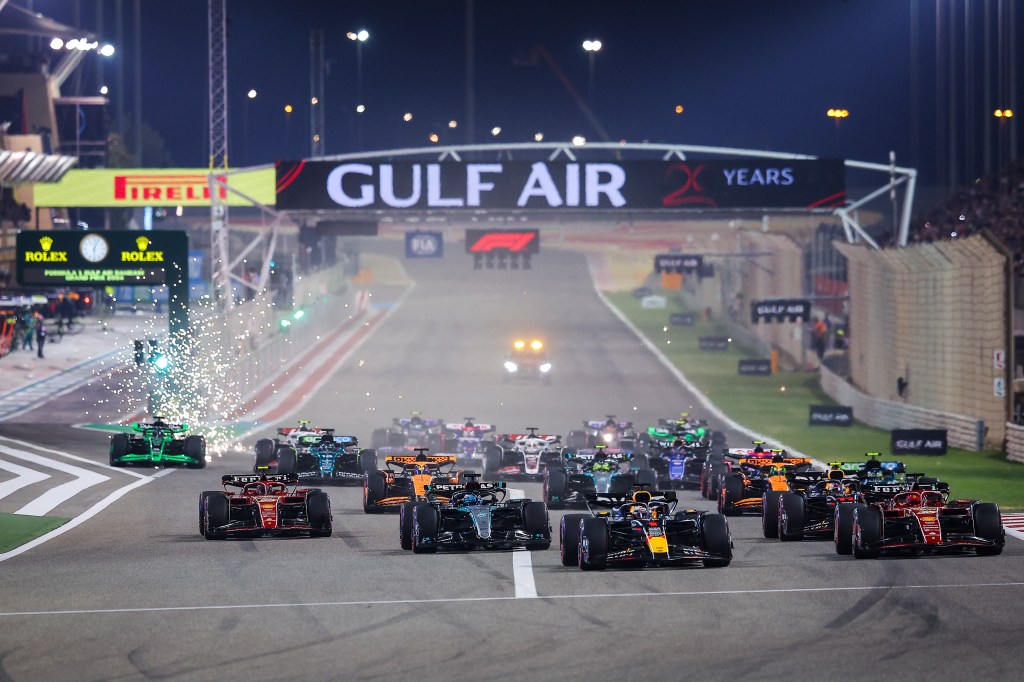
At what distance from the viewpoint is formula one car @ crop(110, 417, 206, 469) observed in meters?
34.8

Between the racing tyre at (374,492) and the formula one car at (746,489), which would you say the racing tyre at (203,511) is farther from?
the formula one car at (746,489)

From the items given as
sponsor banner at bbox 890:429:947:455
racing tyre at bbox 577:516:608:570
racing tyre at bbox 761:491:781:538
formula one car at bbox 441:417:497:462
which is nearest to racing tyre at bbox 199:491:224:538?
racing tyre at bbox 577:516:608:570

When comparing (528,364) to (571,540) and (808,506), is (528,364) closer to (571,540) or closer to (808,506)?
(808,506)

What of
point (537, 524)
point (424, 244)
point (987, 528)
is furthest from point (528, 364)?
point (987, 528)

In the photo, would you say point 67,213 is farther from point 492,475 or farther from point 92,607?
point 92,607

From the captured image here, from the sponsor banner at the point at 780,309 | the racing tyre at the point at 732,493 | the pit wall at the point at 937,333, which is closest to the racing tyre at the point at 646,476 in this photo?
the racing tyre at the point at 732,493

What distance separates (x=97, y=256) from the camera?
4241 centimetres

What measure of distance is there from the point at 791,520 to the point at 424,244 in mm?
38462

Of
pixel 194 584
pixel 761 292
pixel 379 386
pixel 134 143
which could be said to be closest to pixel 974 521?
pixel 194 584

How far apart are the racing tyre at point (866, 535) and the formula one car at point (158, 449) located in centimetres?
1890

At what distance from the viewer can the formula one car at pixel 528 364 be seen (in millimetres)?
60531

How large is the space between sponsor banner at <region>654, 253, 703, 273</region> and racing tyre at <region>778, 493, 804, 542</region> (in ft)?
157

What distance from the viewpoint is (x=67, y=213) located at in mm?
92125

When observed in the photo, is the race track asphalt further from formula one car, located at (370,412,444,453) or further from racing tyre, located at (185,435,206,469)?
formula one car, located at (370,412,444,453)
